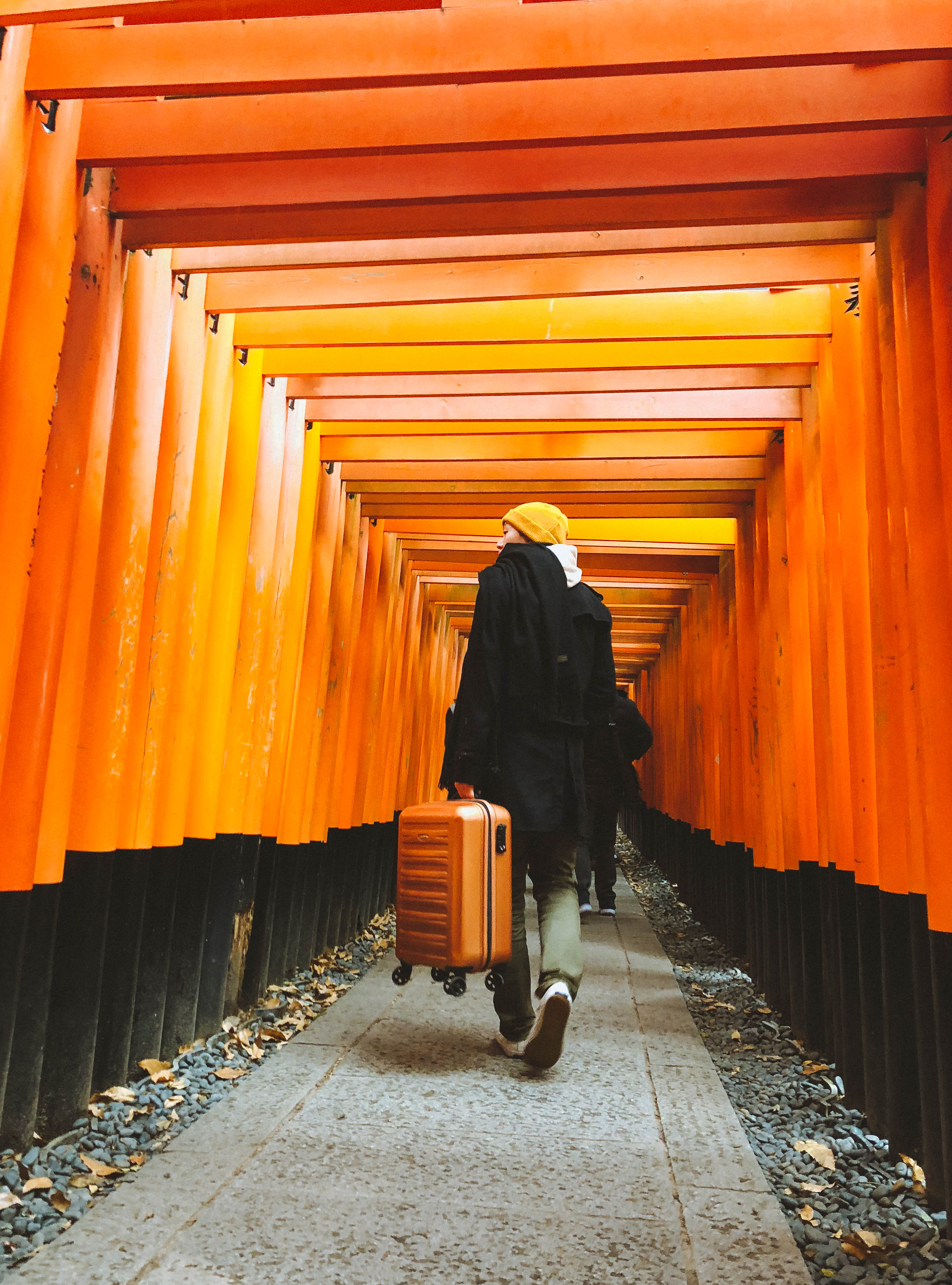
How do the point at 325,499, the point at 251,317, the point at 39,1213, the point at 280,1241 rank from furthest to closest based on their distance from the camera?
the point at 325,499, the point at 251,317, the point at 39,1213, the point at 280,1241

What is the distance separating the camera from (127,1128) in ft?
9.95

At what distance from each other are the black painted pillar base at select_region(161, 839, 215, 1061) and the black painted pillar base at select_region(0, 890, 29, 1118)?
3.44ft

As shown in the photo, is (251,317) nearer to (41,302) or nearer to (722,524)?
(41,302)

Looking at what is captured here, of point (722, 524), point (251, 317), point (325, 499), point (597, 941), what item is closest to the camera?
point (251, 317)

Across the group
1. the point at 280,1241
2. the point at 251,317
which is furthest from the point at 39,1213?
the point at 251,317

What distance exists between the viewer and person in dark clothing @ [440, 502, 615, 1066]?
12.0ft

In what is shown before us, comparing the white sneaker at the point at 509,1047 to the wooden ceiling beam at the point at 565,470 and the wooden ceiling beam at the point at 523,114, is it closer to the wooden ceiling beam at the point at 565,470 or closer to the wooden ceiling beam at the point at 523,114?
the wooden ceiling beam at the point at 523,114

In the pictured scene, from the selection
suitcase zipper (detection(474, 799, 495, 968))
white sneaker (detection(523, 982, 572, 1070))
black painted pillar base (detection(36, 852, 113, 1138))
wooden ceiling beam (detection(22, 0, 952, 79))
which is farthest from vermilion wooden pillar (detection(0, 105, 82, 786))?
white sneaker (detection(523, 982, 572, 1070))

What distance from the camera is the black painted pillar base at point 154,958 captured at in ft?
11.9

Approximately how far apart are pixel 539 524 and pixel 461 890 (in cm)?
163

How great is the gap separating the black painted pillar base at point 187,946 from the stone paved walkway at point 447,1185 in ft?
1.44

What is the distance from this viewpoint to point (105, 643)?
3.41 meters

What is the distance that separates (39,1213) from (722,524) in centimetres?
683

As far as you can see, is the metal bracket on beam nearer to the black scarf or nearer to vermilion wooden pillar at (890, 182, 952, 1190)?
the black scarf
